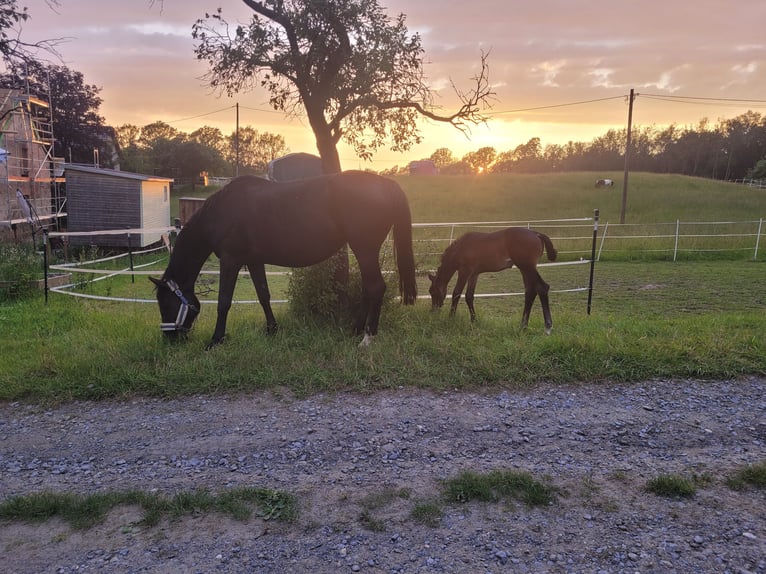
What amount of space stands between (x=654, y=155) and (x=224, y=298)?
305 ft

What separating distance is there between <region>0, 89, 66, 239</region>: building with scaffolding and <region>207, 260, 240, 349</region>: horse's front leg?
648 inches

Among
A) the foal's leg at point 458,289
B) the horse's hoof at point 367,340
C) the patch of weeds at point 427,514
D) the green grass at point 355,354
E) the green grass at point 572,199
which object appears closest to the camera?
the patch of weeds at point 427,514

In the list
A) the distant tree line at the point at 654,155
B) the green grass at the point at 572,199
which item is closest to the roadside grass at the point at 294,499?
the green grass at the point at 572,199

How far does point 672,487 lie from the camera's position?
2.79 metres

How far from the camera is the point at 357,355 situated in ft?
16.1

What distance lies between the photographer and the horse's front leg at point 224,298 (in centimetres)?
540

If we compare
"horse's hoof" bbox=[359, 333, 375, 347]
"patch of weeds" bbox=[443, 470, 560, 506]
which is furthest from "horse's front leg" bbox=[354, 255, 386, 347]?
"patch of weeds" bbox=[443, 470, 560, 506]

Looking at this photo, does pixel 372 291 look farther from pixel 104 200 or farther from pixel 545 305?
pixel 104 200

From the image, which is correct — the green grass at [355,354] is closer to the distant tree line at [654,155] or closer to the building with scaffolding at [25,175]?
the building with scaffolding at [25,175]

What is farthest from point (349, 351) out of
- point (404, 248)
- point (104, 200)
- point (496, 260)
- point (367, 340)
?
point (104, 200)

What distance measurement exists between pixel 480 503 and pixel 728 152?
91610 millimetres

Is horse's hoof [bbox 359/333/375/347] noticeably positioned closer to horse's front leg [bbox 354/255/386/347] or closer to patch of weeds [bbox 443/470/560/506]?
horse's front leg [bbox 354/255/386/347]

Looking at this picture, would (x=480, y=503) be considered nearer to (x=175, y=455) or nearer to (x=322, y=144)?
(x=175, y=455)

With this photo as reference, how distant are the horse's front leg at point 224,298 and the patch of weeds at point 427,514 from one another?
3.37 m
